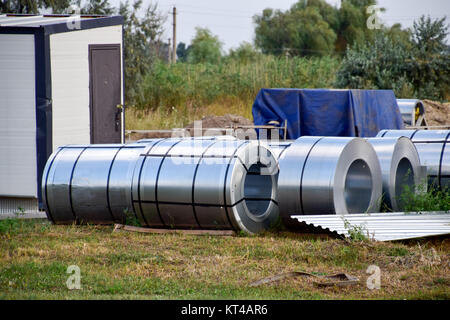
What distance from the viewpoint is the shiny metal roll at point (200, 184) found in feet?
32.0

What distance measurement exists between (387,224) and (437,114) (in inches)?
720

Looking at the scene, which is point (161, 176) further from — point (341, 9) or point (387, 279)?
point (341, 9)

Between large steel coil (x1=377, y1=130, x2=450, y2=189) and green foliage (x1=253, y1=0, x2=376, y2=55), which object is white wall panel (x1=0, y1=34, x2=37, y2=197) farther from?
green foliage (x1=253, y1=0, x2=376, y2=55)

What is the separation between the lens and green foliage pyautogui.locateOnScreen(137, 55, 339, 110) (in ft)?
105

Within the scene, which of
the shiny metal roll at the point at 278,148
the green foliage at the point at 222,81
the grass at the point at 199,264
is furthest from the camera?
the green foliage at the point at 222,81

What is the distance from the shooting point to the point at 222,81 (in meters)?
33.2

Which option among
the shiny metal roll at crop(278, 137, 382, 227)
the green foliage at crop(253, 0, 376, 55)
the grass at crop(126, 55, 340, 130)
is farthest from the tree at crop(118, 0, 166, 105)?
the green foliage at crop(253, 0, 376, 55)

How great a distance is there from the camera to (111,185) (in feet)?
34.7

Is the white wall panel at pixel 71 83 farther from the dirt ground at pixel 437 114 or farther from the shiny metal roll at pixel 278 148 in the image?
the dirt ground at pixel 437 114

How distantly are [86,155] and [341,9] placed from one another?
54.9 meters

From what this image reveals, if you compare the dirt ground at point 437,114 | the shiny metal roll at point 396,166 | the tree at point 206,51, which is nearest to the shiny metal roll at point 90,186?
the shiny metal roll at point 396,166

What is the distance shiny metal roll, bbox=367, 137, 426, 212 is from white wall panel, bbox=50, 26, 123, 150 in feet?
18.3

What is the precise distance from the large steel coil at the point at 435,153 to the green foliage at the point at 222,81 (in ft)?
62.5
